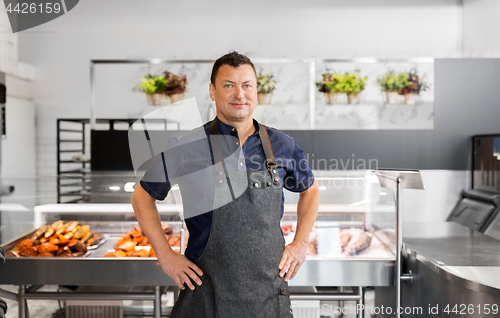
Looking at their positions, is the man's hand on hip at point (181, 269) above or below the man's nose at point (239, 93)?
below

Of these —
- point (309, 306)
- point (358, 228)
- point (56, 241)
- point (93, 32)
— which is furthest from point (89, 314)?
point (93, 32)

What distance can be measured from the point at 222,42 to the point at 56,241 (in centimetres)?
314

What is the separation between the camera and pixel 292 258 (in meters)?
1.60

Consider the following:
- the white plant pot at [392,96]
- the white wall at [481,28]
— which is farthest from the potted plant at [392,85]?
the white wall at [481,28]

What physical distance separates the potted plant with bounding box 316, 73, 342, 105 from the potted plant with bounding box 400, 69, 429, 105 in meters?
0.53

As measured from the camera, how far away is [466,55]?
4.66m

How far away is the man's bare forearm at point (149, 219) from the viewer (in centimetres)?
160

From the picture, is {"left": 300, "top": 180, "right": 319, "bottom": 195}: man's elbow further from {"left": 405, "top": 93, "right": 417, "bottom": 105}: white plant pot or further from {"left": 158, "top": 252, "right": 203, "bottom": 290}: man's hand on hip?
{"left": 405, "top": 93, "right": 417, "bottom": 105}: white plant pot

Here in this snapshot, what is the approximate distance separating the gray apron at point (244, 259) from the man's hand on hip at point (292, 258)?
0.09 feet

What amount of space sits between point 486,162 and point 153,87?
2.78 meters

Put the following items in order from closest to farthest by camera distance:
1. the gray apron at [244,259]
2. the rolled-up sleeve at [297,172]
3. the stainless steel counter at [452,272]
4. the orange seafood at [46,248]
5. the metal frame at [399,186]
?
1. the gray apron at [244,259]
2. the rolled-up sleeve at [297,172]
3. the stainless steel counter at [452,272]
4. the metal frame at [399,186]
5. the orange seafood at [46,248]

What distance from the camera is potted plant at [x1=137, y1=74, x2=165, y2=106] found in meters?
3.31

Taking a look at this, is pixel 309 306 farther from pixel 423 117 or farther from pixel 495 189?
pixel 423 117

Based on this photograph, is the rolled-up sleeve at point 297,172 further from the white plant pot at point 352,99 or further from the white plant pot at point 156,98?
the white plant pot at point 156,98
